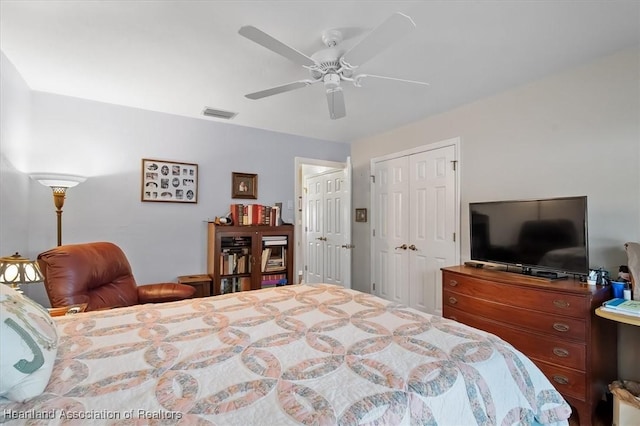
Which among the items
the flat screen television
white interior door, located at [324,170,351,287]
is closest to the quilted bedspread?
the flat screen television

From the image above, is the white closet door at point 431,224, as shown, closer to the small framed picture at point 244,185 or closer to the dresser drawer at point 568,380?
the dresser drawer at point 568,380

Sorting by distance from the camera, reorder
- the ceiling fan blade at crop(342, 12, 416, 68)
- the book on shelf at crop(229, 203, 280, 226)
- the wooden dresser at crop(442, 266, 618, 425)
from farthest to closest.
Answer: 1. the book on shelf at crop(229, 203, 280, 226)
2. the wooden dresser at crop(442, 266, 618, 425)
3. the ceiling fan blade at crop(342, 12, 416, 68)

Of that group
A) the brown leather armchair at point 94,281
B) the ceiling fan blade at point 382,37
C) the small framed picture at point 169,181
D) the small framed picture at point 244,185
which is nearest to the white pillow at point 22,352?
the brown leather armchair at point 94,281

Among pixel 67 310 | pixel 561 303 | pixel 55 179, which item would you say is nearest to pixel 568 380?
pixel 561 303

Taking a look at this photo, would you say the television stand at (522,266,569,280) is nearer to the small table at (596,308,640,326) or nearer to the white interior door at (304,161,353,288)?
the small table at (596,308,640,326)

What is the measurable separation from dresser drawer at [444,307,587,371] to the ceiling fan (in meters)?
1.96

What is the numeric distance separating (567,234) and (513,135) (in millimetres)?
1039

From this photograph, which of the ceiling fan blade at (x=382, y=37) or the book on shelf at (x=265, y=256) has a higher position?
the ceiling fan blade at (x=382, y=37)

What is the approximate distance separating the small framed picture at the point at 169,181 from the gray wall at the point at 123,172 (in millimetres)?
67

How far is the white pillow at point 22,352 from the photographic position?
80cm

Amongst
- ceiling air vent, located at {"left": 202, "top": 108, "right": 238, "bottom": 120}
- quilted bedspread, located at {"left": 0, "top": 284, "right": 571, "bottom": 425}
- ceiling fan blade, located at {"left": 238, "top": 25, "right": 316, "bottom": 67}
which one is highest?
ceiling air vent, located at {"left": 202, "top": 108, "right": 238, "bottom": 120}

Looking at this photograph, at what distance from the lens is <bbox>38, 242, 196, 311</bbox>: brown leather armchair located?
1.99 metres

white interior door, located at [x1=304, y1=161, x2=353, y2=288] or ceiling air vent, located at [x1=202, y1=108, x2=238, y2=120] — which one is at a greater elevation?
ceiling air vent, located at [x1=202, y1=108, x2=238, y2=120]

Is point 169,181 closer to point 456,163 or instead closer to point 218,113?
point 218,113
